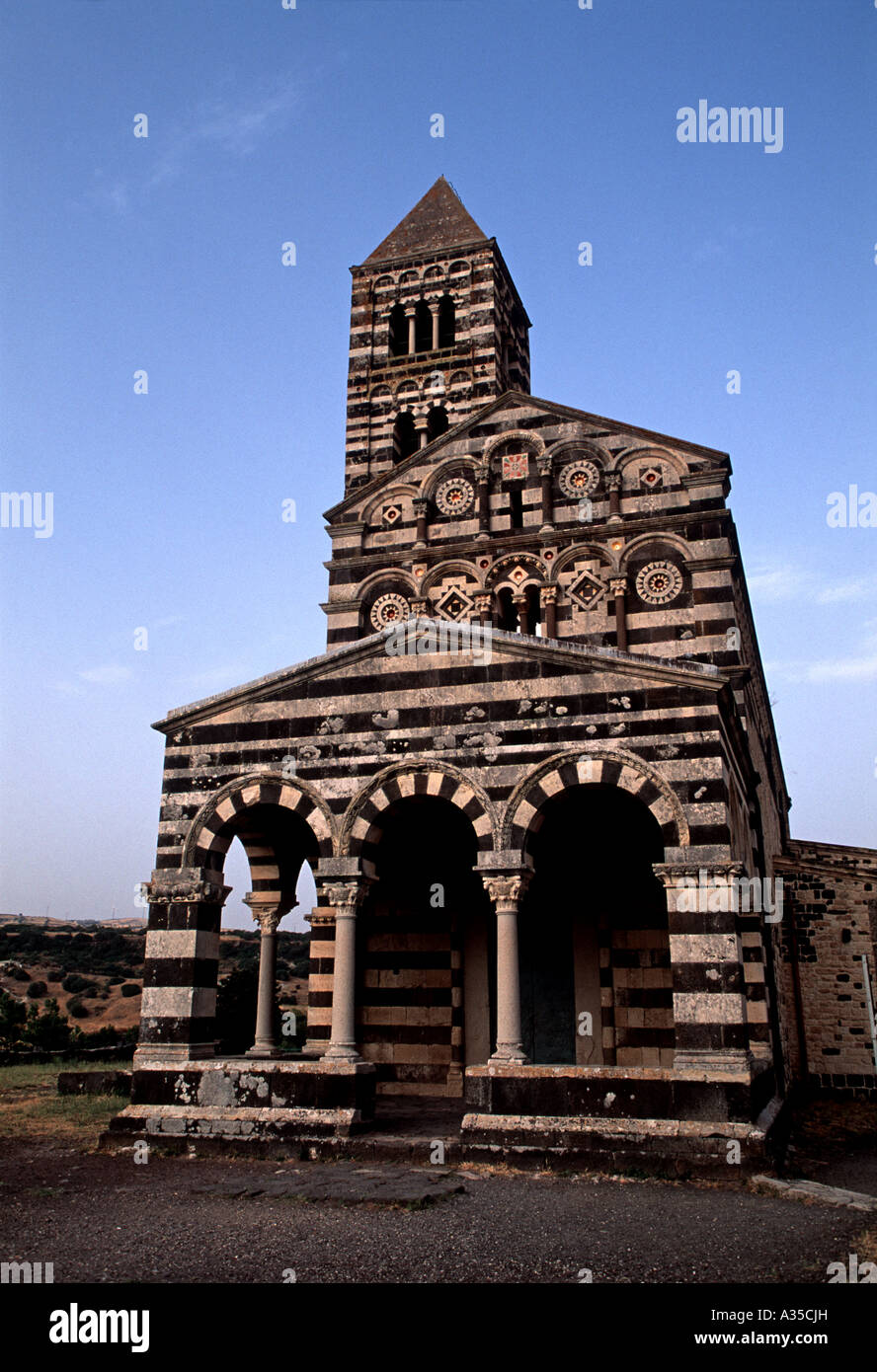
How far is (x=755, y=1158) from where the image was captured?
959 centimetres

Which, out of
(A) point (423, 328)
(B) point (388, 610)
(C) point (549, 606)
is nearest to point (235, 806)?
(B) point (388, 610)

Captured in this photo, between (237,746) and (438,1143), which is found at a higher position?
(237,746)

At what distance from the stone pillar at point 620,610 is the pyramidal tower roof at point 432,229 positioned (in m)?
11.9

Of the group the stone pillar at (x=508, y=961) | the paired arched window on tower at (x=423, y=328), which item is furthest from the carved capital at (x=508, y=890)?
the paired arched window on tower at (x=423, y=328)

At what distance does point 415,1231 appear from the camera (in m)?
7.66

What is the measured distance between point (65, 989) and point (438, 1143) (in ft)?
110

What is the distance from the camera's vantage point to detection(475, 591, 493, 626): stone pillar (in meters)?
17.6

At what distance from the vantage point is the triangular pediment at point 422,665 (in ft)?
37.6

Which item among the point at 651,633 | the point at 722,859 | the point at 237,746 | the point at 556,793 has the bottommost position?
the point at 722,859

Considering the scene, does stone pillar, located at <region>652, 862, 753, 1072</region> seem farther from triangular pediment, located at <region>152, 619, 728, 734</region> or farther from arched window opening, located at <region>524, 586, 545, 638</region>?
arched window opening, located at <region>524, 586, 545, 638</region>

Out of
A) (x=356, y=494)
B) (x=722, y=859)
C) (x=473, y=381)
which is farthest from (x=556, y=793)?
(x=473, y=381)

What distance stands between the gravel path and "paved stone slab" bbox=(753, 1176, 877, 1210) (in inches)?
6.6
